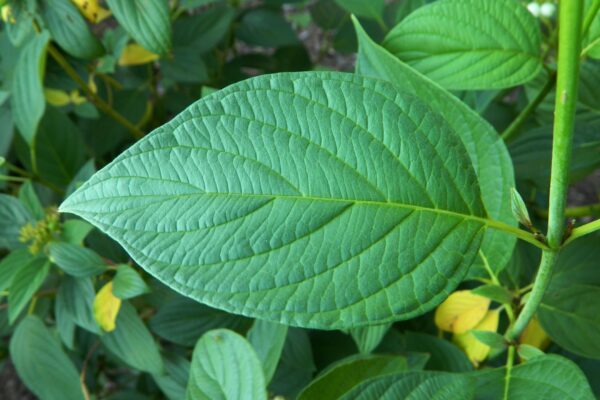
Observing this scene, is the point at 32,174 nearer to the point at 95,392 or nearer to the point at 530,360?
the point at 95,392

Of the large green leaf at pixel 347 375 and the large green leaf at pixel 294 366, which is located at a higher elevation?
the large green leaf at pixel 347 375

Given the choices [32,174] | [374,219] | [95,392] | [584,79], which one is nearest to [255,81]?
[374,219]

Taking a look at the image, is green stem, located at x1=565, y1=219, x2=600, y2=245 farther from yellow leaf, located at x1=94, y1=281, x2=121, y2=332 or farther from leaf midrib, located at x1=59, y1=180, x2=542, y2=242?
yellow leaf, located at x1=94, y1=281, x2=121, y2=332

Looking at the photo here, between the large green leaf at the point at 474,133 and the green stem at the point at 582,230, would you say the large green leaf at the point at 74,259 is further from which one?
the green stem at the point at 582,230

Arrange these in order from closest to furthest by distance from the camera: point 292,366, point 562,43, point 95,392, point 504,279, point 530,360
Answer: point 562,43
point 530,360
point 504,279
point 292,366
point 95,392

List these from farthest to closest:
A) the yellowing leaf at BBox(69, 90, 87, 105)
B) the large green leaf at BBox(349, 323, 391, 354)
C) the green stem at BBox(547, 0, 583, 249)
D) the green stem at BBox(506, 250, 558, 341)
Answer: the yellowing leaf at BBox(69, 90, 87, 105)
the large green leaf at BBox(349, 323, 391, 354)
the green stem at BBox(506, 250, 558, 341)
the green stem at BBox(547, 0, 583, 249)

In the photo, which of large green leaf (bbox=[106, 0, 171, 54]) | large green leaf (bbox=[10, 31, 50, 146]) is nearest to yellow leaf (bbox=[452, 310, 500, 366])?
large green leaf (bbox=[106, 0, 171, 54])

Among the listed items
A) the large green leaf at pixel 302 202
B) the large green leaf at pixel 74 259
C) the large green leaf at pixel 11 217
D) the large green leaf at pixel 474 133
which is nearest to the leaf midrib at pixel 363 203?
the large green leaf at pixel 302 202

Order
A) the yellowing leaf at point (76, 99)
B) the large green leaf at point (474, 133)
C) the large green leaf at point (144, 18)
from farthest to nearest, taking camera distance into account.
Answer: the yellowing leaf at point (76, 99)
the large green leaf at point (144, 18)
the large green leaf at point (474, 133)
